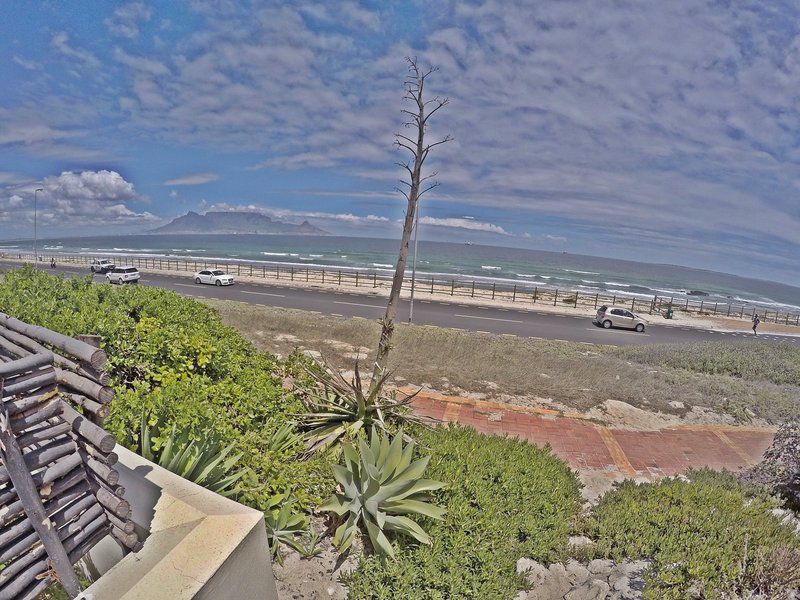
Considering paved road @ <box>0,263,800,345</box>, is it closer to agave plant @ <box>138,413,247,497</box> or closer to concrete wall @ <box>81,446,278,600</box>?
agave plant @ <box>138,413,247,497</box>

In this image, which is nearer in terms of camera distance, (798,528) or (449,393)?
(798,528)

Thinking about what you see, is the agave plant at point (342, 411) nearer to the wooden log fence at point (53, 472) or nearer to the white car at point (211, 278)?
the wooden log fence at point (53, 472)

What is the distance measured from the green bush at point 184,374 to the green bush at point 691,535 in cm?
249

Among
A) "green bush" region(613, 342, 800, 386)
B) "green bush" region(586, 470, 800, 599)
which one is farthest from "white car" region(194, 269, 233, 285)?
"green bush" region(586, 470, 800, 599)

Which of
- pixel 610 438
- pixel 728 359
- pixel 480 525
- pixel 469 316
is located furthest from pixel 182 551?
pixel 469 316

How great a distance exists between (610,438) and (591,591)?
422 centimetres

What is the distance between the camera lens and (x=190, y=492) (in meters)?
2.54

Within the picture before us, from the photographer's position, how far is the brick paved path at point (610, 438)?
6.09 meters

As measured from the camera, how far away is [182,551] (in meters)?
2.08

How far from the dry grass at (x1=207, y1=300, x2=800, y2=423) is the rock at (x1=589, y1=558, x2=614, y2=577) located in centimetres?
477

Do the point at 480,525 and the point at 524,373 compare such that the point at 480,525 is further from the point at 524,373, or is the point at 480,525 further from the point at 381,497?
the point at 524,373

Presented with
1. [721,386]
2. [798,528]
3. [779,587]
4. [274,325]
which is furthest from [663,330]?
[779,587]

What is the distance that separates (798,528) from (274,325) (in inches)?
479

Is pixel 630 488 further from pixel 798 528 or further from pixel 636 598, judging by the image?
pixel 636 598
